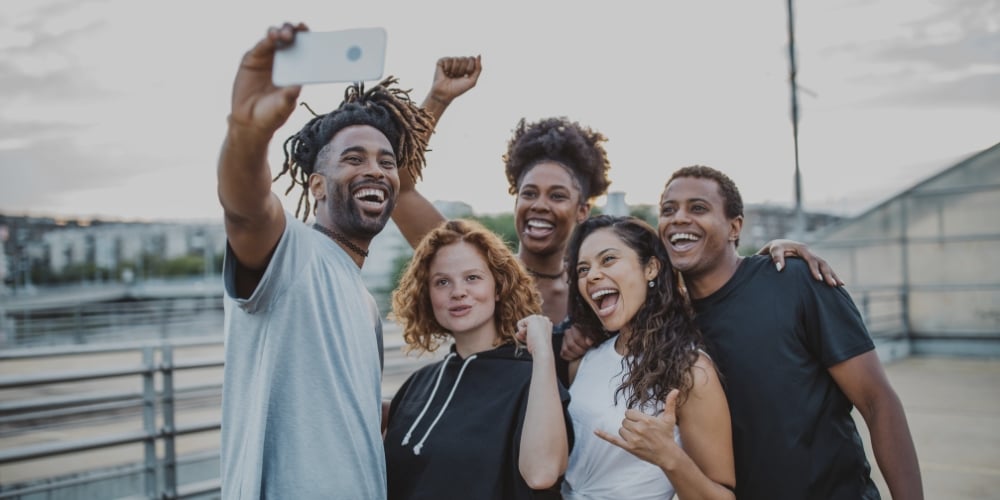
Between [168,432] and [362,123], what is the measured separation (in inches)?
129

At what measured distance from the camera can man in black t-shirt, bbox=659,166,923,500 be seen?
8.45 ft

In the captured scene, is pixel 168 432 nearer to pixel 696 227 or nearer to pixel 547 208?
pixel 547 208

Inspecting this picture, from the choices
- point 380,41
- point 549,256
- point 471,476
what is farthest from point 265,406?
point 549,256

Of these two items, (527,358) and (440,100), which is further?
(440,100)

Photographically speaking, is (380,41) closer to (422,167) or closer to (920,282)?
(422,167)

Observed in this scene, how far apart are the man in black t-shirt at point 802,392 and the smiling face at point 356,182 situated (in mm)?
1184

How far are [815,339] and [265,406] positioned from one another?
1.85 meters

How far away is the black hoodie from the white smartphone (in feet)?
4.62

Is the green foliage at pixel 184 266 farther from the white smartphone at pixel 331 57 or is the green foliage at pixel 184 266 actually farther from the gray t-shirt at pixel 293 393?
the white smartphone at pixel 331 57

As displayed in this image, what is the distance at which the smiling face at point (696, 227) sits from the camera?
2836mm

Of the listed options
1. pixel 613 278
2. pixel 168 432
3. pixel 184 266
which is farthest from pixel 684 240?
pixel 184 266

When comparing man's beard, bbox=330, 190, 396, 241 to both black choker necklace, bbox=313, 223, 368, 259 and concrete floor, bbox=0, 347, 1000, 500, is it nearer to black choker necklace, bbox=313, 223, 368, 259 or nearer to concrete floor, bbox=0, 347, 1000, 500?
black choker necklace, bbox=313, 223, 368, 259

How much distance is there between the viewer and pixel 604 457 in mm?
2578

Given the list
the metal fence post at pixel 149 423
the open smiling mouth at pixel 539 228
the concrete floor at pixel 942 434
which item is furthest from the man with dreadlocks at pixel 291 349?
the concrete floor at pixel 942 434
